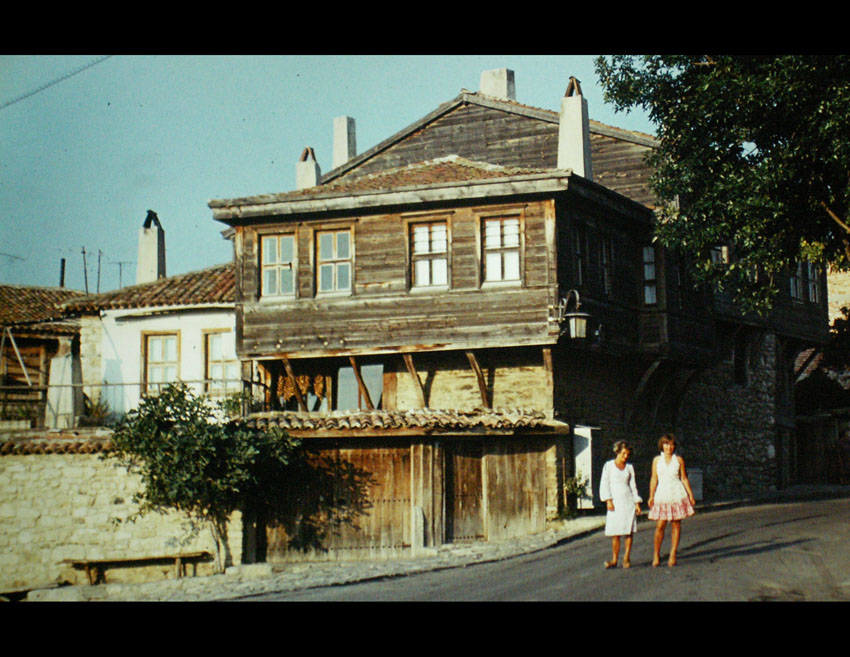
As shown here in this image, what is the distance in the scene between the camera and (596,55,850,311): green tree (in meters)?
18.5

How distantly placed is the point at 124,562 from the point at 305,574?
15.8ft

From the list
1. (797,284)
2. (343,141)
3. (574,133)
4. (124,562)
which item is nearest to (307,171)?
(343,141)

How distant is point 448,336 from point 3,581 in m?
10.3

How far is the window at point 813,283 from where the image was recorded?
34.6 m

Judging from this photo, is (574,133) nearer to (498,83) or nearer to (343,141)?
(498,83)

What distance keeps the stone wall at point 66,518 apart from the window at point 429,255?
7055 mm

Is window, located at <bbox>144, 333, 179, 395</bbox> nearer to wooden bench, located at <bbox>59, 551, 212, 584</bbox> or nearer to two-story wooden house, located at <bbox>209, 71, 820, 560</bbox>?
two-story wooden house, located at <bbox>209, 71, 820, 560</bbox>

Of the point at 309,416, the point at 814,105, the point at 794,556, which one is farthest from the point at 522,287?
the point at 794,556

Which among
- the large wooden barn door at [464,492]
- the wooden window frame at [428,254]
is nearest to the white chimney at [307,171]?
the wooden window frame at [428,254]

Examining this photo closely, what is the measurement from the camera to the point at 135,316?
89.9ft

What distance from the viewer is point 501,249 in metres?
23.1

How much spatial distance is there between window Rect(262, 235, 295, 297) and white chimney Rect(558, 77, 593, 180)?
21.1 ft

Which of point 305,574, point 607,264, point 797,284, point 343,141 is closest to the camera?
point 305,574
